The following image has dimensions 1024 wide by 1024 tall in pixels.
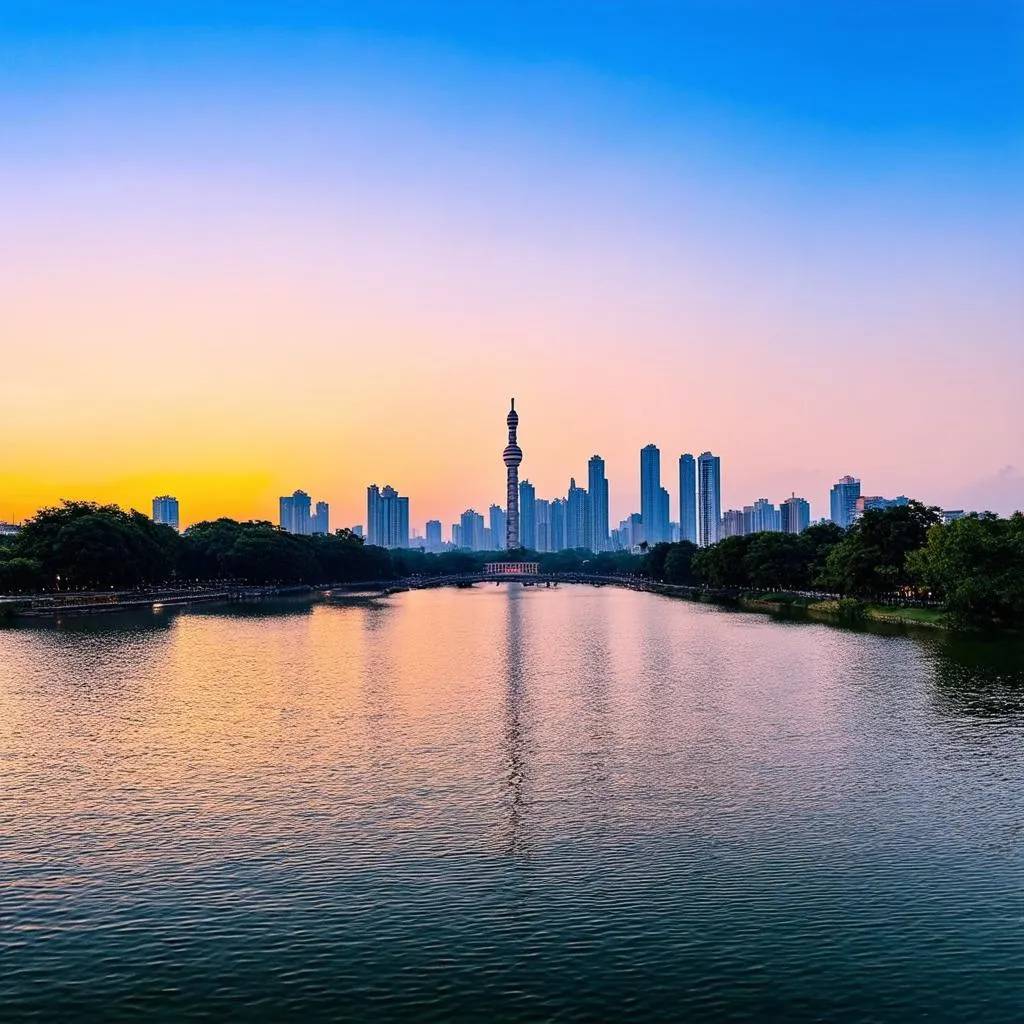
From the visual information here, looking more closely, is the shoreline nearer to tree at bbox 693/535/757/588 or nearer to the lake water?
tree at bbox 693/535/757/588

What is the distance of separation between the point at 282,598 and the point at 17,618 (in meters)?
69.6

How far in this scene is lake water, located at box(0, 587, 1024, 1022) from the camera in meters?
19.6

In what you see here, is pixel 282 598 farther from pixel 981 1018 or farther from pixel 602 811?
pixel 981 1018

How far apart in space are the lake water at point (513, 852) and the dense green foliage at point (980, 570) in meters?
24.0

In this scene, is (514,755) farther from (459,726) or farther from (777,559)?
(777,559)

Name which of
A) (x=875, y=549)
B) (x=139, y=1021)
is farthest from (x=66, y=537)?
(x=139, y=1021)

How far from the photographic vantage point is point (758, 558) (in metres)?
147

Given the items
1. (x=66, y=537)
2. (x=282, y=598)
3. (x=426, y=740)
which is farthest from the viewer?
(x=282, y=598)

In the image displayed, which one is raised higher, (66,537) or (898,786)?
(66,537)

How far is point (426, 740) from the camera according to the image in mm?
41781

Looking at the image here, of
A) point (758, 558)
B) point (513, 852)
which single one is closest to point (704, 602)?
point (758, 558)

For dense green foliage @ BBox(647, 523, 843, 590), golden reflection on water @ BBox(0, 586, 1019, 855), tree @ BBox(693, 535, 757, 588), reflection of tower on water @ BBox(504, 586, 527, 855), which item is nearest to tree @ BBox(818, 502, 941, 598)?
dense green foliage @ BBox(647, 523, 843, 590)

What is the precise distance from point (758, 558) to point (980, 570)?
68.5 m

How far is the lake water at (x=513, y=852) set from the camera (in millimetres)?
19562
